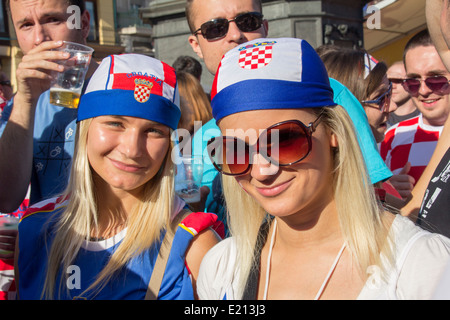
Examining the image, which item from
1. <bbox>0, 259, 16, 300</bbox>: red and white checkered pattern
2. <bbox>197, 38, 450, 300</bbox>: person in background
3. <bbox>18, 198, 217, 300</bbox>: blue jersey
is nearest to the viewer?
<bbox>197, 38, 450, 300</bbox>: person in background

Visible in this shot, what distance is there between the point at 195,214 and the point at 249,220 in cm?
44

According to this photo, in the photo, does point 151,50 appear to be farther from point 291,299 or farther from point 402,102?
point 291,299

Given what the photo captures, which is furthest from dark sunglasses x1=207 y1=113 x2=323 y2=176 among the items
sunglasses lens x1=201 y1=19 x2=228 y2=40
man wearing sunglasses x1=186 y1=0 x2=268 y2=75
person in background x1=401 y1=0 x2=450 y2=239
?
sunglasses lens x1=201 y1=19 x2=228 y2=40

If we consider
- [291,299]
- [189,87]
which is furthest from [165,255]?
[189,87]

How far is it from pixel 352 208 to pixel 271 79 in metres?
0.49

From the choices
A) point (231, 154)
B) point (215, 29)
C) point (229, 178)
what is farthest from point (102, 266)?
point (215, 29)

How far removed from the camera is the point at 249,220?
1.64 meters

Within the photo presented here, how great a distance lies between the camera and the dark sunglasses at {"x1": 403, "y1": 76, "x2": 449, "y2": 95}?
3.06m

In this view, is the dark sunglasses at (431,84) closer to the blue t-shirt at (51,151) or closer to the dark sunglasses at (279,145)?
the dark sunglasses at (279,145)

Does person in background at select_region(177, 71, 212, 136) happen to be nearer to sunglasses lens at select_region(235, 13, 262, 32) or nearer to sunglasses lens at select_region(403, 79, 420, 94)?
sunglasses lens at select_region(235, 13, 262, 32)

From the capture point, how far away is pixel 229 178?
169 centimetres

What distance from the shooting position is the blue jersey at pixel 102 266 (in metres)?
1.86

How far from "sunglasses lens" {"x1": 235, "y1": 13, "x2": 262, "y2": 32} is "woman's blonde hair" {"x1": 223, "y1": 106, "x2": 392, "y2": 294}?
53.4 inches

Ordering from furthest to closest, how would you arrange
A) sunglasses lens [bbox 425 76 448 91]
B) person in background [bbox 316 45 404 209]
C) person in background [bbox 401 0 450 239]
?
1. sunglasses lens [bbox 425 76 448 91]
2. person in background [bbox 316 45 404 209]
3. person in background [bbox 401 0 450 239]
